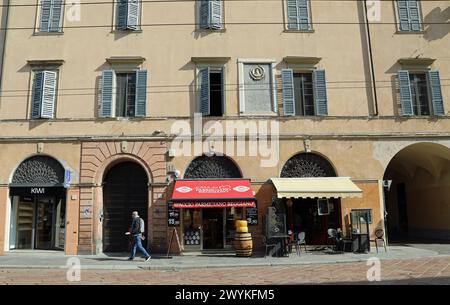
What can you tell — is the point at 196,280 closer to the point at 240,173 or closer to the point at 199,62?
the point at 240,173

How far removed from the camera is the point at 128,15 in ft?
61.2

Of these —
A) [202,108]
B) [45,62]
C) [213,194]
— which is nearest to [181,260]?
[213,194]

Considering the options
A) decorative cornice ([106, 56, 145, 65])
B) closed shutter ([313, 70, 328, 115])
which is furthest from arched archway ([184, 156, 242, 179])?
decorative cornice ([106, 56, 145, 65])

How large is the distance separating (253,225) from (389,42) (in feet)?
34.2

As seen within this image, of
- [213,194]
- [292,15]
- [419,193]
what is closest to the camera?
[213,194]

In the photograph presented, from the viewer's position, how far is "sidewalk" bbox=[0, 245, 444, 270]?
13.9 m

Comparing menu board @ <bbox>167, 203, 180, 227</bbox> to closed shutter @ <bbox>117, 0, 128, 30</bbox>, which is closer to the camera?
menu board @ <bbox>167, 203, 180, 227</bbox>


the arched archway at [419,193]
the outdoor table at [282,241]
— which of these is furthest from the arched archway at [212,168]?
the arched archway at [419,193]

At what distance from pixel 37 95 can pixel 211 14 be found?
842cm

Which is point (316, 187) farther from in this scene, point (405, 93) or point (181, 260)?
point (405, 93)

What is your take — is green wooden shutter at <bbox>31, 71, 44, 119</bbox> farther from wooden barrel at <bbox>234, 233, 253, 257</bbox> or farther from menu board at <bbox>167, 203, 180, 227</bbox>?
wooden barrel at <bbox>234, 233, 253, 257</bbox>

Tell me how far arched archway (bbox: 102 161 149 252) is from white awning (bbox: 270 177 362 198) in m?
5.68

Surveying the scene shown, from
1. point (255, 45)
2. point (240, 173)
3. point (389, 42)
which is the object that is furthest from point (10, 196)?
point (389, 42)

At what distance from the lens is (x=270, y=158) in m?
18.0
